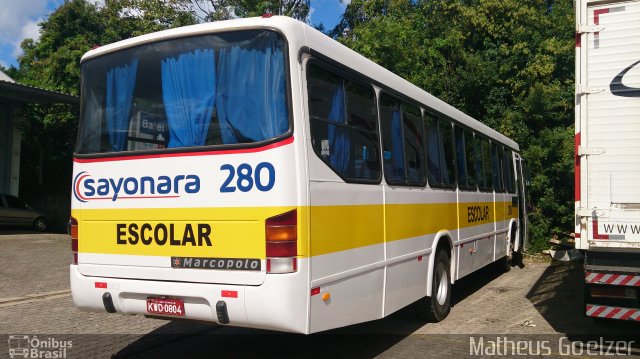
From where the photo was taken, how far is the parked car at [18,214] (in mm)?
20438

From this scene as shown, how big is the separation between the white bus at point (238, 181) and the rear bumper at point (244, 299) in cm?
1

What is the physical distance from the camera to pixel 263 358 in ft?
19.0

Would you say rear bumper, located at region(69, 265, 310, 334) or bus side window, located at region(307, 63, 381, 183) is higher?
bus side window, located at region(307, 63, 381, 183)

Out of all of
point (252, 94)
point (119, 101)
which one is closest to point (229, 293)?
point (252, 94)

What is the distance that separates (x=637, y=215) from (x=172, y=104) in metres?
4.80

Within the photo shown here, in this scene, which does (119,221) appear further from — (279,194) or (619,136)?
(619,136)

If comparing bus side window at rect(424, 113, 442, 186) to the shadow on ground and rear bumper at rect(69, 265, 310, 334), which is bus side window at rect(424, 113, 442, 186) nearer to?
the shadow on ground

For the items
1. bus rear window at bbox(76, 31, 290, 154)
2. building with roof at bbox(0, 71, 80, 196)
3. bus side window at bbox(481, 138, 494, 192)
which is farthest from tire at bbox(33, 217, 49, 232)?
bus rear window at bbox(76, 31, 290, 154)

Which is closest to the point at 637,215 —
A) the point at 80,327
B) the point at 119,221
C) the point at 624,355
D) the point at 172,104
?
the point at 624,355

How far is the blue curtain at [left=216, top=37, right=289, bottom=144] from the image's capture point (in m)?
4.50

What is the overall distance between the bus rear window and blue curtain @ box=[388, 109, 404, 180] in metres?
2.03

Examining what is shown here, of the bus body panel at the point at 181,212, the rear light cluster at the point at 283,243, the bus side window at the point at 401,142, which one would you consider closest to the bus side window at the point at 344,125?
the bus side window at the point at 401,142

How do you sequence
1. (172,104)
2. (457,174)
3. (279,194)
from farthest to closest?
(457,174) < (172,104) < (279,194)

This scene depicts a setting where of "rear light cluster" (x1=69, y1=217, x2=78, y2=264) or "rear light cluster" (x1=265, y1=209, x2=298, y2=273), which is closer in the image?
"rear light cluster" (x1=265, y1=209, x2=298, y2=273)
